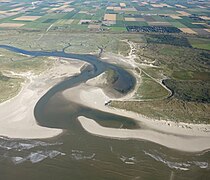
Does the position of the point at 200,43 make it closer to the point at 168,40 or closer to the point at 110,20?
the point at 168,40

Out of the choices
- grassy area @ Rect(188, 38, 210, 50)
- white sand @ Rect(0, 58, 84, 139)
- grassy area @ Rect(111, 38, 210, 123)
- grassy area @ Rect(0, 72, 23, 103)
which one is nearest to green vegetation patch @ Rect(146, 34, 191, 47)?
grassy area @ Rect(188, 38, 210, 50)

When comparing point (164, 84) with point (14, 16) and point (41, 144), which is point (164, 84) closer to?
point (41, 144)

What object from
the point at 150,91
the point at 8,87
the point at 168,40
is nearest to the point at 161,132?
the point at 150,91

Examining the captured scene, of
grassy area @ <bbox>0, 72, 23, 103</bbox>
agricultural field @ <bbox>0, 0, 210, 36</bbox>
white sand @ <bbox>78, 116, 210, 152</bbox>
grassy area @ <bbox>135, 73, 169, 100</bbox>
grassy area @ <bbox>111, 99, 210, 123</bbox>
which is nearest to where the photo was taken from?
white sand @ <bbox>78, 116, 210, 152</bbox>

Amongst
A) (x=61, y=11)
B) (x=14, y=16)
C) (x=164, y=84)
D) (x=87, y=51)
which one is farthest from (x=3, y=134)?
(x=61, y=11)

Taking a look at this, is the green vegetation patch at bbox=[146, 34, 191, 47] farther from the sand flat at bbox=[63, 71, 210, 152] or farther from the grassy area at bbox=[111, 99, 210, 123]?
the sand flat at bbox=[63, 71, 210, 152]

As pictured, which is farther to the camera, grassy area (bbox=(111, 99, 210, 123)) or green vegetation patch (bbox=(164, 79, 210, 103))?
green vegetation patch (bbox=(164, 79, 210, 103))
